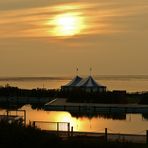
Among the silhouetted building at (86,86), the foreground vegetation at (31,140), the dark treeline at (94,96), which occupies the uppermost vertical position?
the silhouetted building at (86,86)

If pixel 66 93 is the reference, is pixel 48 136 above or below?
below

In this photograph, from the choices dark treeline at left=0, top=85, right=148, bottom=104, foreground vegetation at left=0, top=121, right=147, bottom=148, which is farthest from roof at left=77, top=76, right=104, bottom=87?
foreground vegetation at left=0, top=121, right=147, bottom=148

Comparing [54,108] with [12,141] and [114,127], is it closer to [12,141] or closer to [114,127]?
[114,127]

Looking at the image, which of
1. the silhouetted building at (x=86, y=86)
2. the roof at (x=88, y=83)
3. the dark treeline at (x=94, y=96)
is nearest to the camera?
the dark treeline at (x=94, y=96)

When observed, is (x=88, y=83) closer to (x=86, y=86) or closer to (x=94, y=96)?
(x=86, y=86)

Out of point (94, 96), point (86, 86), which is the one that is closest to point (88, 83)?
point (86, 86)

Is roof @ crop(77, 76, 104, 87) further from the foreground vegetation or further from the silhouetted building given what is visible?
the foreground vegetation

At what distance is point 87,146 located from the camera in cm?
2166

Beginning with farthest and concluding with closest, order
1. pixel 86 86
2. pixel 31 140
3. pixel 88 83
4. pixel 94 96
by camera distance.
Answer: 1. pixel 88 83
2. pixel 86 86
3. pixel 94 96
4. pixel 31 140

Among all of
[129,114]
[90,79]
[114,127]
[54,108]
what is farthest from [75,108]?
[114,127]

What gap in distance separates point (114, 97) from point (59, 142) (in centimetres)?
5027

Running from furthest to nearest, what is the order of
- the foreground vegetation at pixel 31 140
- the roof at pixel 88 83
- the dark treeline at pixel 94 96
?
the roof at pixel 88 83
the dark treeline at pixel 94 96
the foreground vegetation at pixel 31 140

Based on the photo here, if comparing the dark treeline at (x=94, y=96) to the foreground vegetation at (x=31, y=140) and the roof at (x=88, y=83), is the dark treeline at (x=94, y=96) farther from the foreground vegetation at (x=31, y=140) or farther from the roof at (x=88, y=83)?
the foreground vegetation at (x=31, y=140)

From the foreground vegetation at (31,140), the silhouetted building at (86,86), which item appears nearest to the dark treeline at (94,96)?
the silhouetted building at (86,86)
